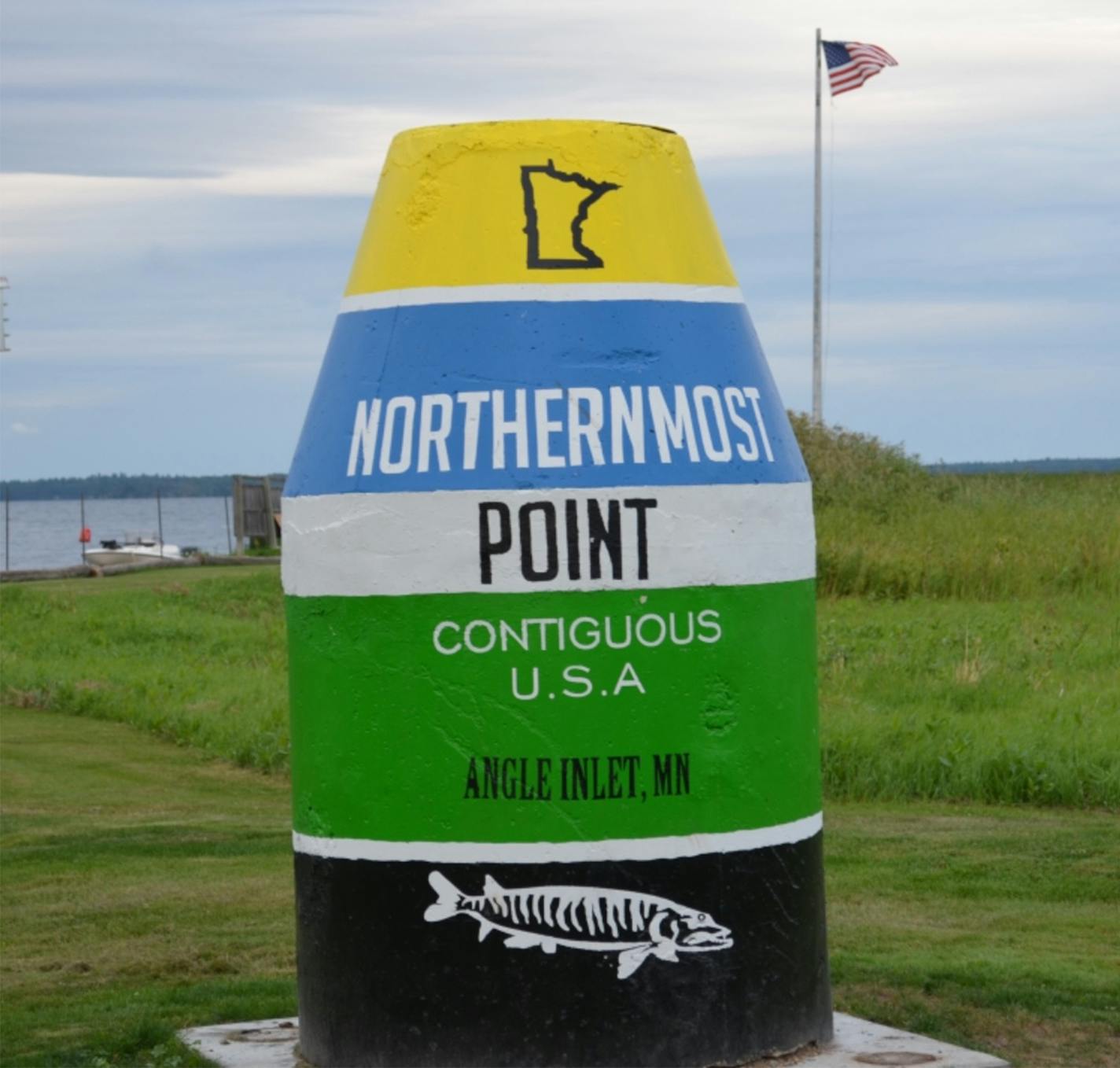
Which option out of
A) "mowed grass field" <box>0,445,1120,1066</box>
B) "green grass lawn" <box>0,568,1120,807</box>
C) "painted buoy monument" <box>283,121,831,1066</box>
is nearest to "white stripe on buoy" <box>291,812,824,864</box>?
"painted buoy monument" <box>283,121,831,1066</box>

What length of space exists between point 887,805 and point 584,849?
700 centimetres

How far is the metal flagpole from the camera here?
36.0 m

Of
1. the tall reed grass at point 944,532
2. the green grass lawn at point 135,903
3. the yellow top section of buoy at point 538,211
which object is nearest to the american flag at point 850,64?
the tall reed grass at point 944,532

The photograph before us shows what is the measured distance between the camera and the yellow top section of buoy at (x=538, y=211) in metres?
4.79

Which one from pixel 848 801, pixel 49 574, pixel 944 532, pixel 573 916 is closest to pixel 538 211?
pixel 573 916

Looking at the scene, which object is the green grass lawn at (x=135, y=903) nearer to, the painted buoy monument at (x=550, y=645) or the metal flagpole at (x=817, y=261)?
the painted buoy monument at (x=550, y=645)

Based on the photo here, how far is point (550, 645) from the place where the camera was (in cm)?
454

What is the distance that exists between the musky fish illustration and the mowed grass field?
46.3 inches

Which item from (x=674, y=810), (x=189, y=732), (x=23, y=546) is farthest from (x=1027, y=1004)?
(x=23, y=546)

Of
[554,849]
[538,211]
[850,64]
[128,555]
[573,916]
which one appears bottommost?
[128,555]

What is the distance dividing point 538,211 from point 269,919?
4.28 meters

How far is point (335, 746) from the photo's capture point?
4.76 m

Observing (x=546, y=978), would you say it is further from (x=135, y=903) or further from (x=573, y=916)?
(x=135, y=903)

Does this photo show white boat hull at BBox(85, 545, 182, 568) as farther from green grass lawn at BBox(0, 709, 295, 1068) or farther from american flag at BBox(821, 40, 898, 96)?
green grass lawn at BBox(0, 709, 295, 1068)
